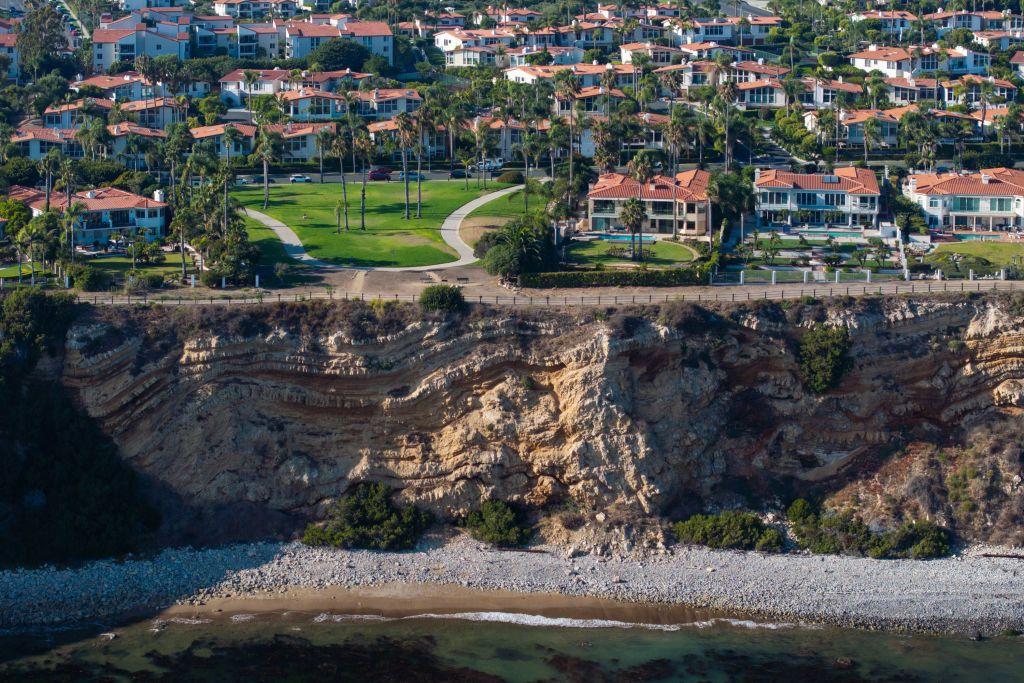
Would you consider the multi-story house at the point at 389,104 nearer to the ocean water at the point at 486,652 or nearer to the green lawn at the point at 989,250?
the green lawn at the point at 989,250

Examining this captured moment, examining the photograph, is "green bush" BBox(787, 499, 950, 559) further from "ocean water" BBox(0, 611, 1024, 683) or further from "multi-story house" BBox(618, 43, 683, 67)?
"multi-story house" BBox(618, 43, 683, 67)

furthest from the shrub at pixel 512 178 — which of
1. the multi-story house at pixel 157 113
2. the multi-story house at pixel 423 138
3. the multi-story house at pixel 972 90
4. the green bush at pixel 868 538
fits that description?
the multi-story house at pixel 972 90

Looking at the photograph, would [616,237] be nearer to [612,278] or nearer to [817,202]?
[612,278]

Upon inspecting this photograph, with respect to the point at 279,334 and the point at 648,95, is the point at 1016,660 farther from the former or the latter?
the point at 648,95

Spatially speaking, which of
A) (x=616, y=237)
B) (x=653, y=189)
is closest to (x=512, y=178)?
(x=653, y=189)

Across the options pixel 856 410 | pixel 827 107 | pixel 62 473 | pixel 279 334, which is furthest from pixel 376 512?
pixel 827 107

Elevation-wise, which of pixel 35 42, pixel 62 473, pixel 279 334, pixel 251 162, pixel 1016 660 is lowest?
pixel 1016 660
